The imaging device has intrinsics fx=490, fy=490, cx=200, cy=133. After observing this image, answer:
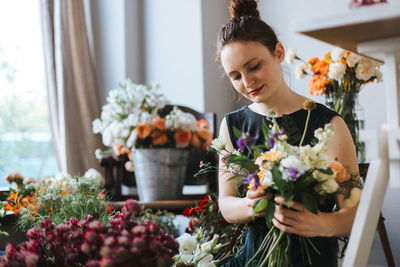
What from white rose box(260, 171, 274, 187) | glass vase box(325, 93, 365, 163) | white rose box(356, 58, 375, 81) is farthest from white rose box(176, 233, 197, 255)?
white rose box(356, 58, 375, 81)

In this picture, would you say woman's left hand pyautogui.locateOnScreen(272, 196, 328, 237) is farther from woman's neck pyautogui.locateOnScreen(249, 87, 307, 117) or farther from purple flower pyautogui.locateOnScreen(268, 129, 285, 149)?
woman's neck pyautogui.locateOnScreen(249, 87, 307, 117)

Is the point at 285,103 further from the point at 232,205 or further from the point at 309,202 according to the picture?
the point at 309,202

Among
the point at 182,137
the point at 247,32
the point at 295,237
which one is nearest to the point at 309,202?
the point at 295,237

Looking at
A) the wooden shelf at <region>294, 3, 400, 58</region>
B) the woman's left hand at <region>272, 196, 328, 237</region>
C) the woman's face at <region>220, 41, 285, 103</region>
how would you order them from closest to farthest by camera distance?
the wooden shelf at <region>294, 3, 400, 58</region> → the woman's left hand at <region>272, 196, 328, 237</region> → the woman's face at <region>220, 41, 285, 103</region>

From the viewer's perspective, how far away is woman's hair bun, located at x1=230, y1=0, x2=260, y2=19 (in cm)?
158

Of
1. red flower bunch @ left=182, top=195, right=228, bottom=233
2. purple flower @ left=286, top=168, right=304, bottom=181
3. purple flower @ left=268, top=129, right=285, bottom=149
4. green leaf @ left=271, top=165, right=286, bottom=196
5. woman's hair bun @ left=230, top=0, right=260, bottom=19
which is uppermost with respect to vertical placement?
woman's hair bun @ left=230, top=0, right=260, bottom=19

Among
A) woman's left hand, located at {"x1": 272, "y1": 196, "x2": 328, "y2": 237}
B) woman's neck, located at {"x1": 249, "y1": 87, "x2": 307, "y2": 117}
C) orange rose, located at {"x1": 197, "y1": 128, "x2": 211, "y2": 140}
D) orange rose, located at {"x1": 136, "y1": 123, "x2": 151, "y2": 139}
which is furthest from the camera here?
orange rose, located at {"x1": 197, "y1": 128, "x2": 211, "y2": 140}

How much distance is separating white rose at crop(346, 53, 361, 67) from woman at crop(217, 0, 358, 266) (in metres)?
0.55

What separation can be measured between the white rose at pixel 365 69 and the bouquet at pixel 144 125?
82 centimetres

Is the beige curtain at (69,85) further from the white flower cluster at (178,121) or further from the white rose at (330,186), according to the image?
the white rose at (330,186)

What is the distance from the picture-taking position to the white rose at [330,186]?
0.93 m

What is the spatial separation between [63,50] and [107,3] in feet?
1.67

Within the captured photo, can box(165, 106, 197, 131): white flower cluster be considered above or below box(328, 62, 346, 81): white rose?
below

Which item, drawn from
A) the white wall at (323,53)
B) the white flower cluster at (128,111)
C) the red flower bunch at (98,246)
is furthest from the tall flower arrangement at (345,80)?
the red flower bunch at (98,246)
